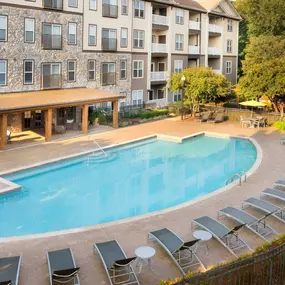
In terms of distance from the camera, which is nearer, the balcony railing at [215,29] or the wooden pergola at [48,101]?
the wooden pergola at [48,101]

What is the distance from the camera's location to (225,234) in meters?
11.5

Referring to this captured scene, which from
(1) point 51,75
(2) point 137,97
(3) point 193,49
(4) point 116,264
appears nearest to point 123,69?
(2) point 137,97

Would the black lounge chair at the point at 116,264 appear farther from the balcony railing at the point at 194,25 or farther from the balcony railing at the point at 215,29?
the balcony railing at the point at 215,29

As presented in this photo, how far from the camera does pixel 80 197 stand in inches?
682

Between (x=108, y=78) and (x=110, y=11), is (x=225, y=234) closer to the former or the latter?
(x=108, y=78)

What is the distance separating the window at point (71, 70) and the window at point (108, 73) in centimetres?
323

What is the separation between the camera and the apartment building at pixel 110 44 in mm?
27375

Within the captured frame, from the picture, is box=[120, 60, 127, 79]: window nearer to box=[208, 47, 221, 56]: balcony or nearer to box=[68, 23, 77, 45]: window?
box=[68, 23, 77, 45]: window

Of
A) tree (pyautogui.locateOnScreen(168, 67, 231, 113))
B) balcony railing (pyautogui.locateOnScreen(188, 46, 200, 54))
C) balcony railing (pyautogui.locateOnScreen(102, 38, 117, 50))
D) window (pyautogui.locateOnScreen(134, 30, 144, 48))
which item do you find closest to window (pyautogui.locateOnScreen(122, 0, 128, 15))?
window (pyautogui.locateOnScreen(134, 30, 144, 48))

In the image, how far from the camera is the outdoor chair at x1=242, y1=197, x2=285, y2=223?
13423 mm

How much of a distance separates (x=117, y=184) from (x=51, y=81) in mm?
13323

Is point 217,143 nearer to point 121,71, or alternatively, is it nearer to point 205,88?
point 205,88

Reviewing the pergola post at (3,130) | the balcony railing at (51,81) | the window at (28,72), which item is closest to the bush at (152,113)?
the balcony railing at (51,81)

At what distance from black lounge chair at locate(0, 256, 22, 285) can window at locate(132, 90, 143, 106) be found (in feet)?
93.4
